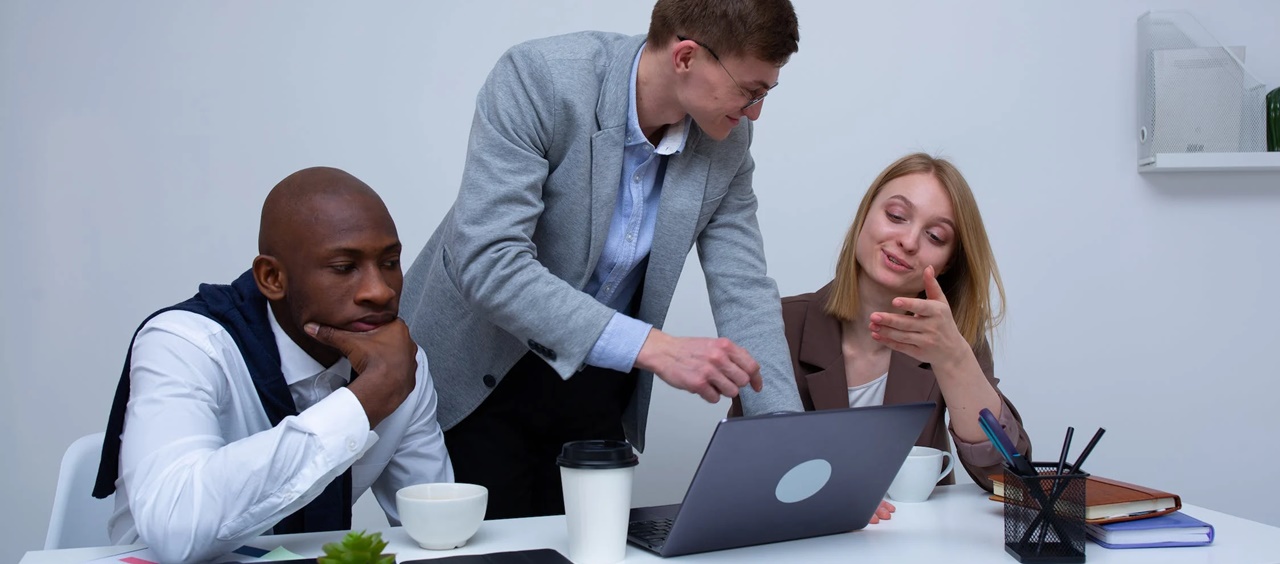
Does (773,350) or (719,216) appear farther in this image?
(719,216)

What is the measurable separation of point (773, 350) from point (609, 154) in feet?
1.33

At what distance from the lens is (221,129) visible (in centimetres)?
232

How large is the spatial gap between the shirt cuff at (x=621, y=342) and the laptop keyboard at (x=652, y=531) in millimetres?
218

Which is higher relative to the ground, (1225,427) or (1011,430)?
(1011,430)

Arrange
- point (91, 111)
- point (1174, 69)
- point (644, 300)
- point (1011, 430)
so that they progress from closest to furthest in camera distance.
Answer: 1. point (1011, 430)
2. point (644, 300)
3. point (91, 111)
4. point (1174, 69)

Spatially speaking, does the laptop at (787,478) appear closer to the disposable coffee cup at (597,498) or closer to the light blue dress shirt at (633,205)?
the disposable coffee cup at (597,498)

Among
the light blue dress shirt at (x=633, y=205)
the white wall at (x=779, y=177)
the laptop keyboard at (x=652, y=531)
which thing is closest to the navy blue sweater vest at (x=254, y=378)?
the laptop keyboard at (x=652, y=531)

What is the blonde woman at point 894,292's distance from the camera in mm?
1806

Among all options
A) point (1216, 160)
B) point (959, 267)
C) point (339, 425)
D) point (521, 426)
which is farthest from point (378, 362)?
point (1216, 160)

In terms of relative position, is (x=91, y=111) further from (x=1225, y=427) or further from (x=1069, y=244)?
(x=1225, y=427)

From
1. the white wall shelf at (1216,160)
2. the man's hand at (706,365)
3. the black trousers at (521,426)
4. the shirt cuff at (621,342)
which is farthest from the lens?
the white wall shelf at (1216,160)

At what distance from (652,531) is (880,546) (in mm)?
268

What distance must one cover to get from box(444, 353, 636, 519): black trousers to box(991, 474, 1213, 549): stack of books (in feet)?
2.69

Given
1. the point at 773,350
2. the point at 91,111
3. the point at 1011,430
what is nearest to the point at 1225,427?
the point at 1011,430
